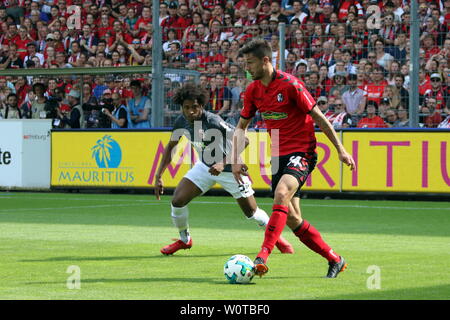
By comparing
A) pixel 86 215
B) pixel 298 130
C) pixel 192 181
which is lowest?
pixel 86 215

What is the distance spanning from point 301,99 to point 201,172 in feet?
9.33

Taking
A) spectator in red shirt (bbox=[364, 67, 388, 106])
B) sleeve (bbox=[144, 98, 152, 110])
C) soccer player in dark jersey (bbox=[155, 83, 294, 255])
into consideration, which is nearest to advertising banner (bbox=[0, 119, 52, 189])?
sleeve (bbox=[144, 98, 152, 110])

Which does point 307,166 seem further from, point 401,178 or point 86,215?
point 401,178

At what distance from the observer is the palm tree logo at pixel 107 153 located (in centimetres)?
2150

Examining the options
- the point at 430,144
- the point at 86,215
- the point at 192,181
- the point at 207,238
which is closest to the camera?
the point at 192,181

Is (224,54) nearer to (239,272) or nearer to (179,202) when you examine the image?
(179,202)

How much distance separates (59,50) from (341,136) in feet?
32.4

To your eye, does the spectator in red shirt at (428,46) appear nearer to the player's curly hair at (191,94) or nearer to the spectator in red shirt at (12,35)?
the player's curly hair at (191,94)

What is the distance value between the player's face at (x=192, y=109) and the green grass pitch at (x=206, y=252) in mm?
1576

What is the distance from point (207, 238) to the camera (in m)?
12.9

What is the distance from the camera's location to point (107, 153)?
21.6 meters

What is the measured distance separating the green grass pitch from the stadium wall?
50cm

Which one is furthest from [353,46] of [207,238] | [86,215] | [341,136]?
[207,238]

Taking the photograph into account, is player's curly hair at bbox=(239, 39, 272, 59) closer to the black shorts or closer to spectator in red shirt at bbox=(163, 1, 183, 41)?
the black shorts
